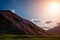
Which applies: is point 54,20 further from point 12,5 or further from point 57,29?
point 12,5

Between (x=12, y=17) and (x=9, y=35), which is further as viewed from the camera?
(x=12, y=17)

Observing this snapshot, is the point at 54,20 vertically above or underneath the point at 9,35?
above

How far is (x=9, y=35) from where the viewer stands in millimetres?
1463

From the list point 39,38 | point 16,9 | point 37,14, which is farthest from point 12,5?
point 39,38

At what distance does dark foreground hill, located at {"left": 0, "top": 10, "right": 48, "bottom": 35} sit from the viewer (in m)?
1.49

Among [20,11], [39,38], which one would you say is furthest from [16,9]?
[39,38]

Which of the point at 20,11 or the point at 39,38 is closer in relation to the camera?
the point at 39,38

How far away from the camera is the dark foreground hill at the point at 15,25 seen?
58.8 inches

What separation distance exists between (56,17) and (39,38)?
23cm

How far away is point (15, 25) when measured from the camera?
1.52 m

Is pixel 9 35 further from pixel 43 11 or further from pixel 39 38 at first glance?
pixel 43 11

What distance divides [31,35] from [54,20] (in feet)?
0.72

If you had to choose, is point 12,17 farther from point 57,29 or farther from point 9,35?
point 57,29

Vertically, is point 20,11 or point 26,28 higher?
point 20,11
